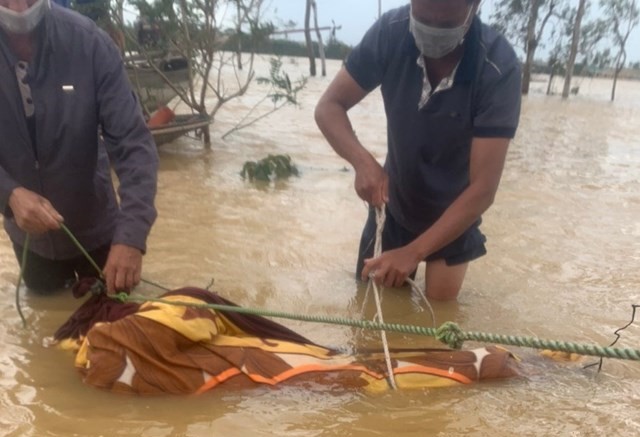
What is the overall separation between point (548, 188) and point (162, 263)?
422 cm

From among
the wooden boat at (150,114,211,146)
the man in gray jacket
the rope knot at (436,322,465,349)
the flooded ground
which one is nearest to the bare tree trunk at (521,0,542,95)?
the flooded ground

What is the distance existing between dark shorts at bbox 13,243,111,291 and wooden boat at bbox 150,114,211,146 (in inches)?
127

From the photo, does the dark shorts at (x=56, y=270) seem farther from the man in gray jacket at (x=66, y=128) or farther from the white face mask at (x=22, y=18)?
the white face mask at (x=22, y=18)

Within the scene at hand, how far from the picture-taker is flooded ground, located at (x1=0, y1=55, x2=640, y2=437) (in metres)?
2.29

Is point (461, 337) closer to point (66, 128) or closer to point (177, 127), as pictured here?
point (66, 128)

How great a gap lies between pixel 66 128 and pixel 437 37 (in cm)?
156

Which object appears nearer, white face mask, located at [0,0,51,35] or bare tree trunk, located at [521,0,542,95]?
white face mask, located at [0,0,51,35]

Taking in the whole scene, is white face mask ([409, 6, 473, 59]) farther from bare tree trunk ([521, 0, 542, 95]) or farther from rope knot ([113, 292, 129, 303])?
bare tree trunk ([521, 0, 542, 95])

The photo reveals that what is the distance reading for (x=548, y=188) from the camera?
22.2ft

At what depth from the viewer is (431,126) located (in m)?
3.12

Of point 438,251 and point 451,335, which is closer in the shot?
point 451,335

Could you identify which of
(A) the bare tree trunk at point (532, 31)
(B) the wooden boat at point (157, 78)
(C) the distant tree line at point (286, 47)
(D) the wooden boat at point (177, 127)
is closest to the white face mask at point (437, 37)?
(D) the wooden boat at point (177, 127)

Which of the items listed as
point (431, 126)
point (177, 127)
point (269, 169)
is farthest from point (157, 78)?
point (431, 126)

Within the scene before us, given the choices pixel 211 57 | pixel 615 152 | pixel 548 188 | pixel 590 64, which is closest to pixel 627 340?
pixel 548 188
